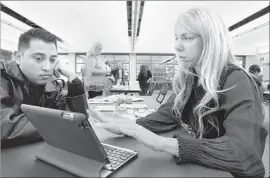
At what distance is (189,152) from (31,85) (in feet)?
2.93

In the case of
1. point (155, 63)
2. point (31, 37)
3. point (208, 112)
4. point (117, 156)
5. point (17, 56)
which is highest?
point (155, 63)

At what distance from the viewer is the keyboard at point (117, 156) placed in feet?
1.81

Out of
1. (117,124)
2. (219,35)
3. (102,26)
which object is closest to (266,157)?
(219,35)

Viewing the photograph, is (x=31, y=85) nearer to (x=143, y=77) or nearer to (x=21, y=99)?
(x=21, y=99)

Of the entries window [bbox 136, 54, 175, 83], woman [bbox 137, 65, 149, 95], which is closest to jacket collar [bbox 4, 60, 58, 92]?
woman [bbox 137, 65, 149, 95]

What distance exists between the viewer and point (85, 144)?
1.63 ft

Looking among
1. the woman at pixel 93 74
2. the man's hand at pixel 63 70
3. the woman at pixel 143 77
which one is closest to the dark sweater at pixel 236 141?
the man's hand at pixel 63 70

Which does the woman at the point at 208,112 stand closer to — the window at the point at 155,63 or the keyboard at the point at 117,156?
the keyboard at the point at 117,156

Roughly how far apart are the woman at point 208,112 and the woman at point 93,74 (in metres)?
2.16

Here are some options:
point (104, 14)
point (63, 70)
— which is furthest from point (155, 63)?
point (63, 70)

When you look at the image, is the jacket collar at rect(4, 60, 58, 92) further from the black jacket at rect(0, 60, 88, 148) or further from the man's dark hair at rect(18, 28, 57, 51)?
the man's dark hair at rect(18, 28, 57, 51)

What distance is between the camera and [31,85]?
3.48 ft

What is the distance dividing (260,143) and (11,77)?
1.05 m

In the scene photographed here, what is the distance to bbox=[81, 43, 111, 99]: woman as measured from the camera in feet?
9.95
